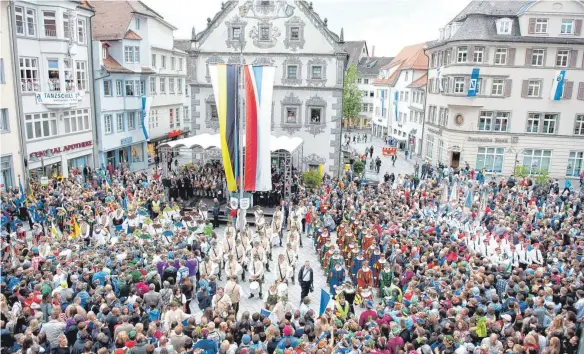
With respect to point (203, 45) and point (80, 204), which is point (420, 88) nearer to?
point (203, 45)

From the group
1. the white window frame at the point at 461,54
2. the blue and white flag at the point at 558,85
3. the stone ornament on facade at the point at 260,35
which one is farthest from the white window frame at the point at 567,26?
the stone ornament on facade at the point at 260,35

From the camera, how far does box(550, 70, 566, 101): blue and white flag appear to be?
34875mm

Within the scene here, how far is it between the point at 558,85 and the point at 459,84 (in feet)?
23.1

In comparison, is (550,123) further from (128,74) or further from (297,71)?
(128,74)

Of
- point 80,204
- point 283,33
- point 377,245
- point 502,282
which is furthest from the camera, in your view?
point 283,33

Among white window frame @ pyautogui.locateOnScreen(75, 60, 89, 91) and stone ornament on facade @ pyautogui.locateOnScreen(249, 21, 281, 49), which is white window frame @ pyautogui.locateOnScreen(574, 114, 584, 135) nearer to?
stone ornament on facade @ pyautogui.locateOnScreen(249, 21, 281, 49)

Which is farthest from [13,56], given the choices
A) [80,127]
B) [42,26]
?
[80,127]

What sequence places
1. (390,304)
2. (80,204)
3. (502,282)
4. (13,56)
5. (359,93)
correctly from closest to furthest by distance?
(390,304) < (502,282) < (80,204) < (13,56) < (359,93)

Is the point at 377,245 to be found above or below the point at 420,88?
below

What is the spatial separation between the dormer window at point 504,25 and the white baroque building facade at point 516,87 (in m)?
0.07

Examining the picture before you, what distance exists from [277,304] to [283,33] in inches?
945

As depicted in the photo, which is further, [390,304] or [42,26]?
[42,26]

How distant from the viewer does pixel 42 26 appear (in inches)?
1080

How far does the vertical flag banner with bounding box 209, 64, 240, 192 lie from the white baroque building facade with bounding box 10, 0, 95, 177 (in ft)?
48.2
